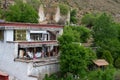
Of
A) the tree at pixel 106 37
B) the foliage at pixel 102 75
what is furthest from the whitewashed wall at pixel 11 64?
the tree at pixel 106 37

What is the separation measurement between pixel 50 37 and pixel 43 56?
131 inches

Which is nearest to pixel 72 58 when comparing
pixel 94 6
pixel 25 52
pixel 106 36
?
pixel 25 52

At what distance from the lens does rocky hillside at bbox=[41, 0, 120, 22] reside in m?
103

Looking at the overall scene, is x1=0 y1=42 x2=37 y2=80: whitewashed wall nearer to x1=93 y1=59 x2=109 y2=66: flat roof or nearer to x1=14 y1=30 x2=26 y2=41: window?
x1=14 y1=30 x2=26 y2=41: window

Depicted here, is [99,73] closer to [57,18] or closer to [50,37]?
[50,37]

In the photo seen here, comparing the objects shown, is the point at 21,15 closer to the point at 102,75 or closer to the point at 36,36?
the point at 36,36

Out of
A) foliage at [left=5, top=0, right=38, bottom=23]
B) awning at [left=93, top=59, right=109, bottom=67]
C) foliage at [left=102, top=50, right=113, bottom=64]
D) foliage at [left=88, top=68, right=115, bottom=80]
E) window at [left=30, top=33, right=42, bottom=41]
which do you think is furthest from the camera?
foliage at [left=5, top=0, right=38, bottom=23]

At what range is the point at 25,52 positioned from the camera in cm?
4191

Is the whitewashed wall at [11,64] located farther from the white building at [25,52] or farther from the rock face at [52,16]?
the rock face at [52,16]

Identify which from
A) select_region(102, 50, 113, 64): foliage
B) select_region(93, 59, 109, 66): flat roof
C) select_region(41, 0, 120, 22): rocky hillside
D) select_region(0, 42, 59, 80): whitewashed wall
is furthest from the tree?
select_region(41, 0, 120, 22): rocky hillside

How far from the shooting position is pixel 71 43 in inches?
1670

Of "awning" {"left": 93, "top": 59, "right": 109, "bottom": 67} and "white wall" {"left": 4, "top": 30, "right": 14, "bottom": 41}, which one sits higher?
"white wall" {"left": 4, "top": 30, "right": 14, "bottom": 41}

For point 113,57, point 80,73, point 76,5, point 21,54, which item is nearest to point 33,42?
point 21,54

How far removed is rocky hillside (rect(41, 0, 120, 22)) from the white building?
53780mm
